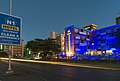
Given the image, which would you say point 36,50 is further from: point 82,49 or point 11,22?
point 11,22

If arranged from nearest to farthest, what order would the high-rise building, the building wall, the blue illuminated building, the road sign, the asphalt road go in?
the asphalt road
the road sign
the blue illuminated building
the building wall
the high-rise building

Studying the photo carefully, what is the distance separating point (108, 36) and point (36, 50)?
116ft

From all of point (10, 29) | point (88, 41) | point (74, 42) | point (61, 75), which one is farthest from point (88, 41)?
point (10, 29)

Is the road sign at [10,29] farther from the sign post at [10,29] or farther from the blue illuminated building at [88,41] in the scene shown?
the blue illuminated building at [88,41]

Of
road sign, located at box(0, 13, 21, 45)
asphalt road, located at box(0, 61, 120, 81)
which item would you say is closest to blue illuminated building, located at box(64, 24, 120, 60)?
asphalt road, located at box(0, 61, 120, 81)

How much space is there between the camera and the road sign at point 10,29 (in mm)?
16734

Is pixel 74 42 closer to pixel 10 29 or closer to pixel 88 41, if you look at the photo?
pixel 88 41

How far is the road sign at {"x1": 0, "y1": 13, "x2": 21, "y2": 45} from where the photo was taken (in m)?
16.7

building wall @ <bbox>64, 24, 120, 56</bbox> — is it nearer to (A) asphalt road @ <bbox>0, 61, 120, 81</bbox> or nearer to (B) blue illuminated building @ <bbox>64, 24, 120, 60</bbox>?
(B) blue illuminated building @ <bbox>64, 24, 120, 60</bbox>

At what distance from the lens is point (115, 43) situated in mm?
94500

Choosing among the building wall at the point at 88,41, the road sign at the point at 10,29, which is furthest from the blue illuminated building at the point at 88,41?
the road sign at the point at 10,29

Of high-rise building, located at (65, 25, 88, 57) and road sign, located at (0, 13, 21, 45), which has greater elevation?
high-rise building, located at (65, 25, 88, 57)

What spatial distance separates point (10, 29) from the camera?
17.3 meters

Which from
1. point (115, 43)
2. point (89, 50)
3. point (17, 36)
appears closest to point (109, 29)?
point (115, 43)
